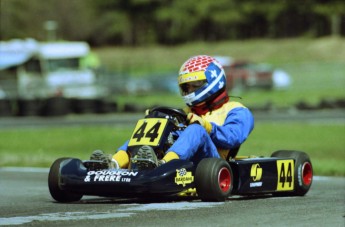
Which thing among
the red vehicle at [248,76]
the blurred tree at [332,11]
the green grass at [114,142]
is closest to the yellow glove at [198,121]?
the green grass at [114,142]

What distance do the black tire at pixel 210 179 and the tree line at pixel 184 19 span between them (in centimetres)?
5990

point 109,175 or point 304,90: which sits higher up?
point 109,175

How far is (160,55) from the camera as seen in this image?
66.8 m

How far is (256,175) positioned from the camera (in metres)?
7.56

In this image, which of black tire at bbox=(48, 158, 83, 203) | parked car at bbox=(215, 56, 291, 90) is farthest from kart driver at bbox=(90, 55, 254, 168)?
parked car at bbox=(215, 56, 291, 90)

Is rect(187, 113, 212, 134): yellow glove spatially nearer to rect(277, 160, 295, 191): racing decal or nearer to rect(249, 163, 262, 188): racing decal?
rect(249, 163, 262, 188): racing decal

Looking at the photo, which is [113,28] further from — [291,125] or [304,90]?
[291,125]

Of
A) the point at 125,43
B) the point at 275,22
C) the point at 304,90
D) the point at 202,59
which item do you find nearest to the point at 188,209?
the point at 202,59

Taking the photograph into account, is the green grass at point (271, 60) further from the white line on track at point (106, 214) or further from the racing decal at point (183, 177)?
the white line on track at point (106, 214)

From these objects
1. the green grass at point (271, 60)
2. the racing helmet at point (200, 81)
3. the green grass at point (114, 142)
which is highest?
the racing helmet at point (200, 81)

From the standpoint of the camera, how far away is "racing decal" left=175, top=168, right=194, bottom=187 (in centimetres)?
679

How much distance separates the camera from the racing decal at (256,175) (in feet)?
24.6

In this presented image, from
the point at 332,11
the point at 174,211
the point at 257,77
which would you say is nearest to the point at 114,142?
the point at 174,211

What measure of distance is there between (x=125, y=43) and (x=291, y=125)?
6046 cm
